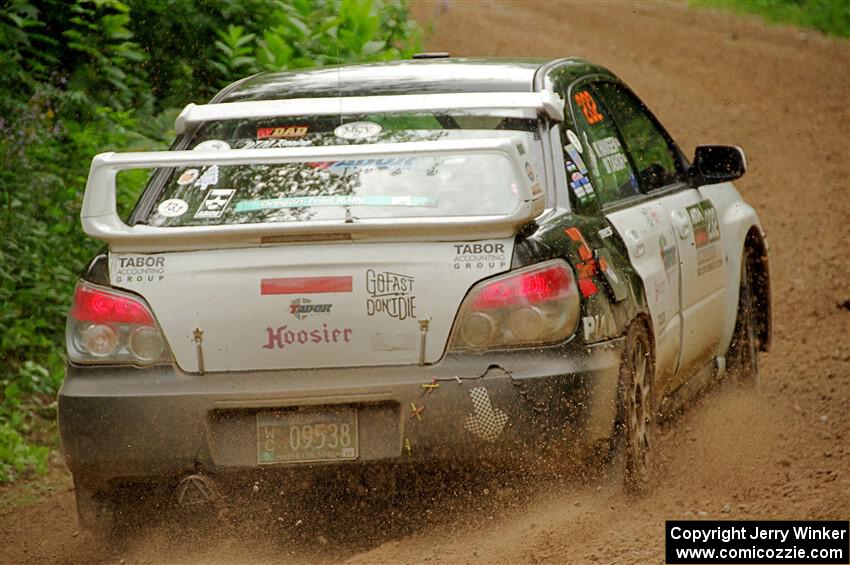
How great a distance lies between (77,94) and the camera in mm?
9766

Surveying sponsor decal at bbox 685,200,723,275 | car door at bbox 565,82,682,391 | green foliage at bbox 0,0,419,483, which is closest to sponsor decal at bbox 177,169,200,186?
car door at bbox 565,82,682,391

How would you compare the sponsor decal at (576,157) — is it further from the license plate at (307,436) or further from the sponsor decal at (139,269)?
the sponsor decal at (139,269)

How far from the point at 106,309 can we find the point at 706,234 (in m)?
2.94

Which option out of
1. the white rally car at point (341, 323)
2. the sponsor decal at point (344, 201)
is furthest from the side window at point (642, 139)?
the sponsor decal at point (344, 201)

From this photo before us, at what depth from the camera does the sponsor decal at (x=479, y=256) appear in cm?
498

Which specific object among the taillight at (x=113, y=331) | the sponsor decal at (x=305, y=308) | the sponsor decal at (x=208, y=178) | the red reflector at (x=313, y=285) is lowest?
the taillight at (x=113, y=331)

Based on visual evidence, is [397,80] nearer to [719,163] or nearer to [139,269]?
[139,269]

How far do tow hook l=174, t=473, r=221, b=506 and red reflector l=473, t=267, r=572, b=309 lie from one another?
1040 millimetres

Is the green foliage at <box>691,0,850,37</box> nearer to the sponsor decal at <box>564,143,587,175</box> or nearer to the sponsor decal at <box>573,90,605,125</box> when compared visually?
the sponsor decal at <box>573,90,605,125</box>

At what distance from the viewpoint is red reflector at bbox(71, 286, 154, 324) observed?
5.12 meters

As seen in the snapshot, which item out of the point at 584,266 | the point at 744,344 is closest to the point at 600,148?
the point at 584,266

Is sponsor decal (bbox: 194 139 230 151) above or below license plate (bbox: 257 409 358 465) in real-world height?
above

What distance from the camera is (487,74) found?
6.19 m

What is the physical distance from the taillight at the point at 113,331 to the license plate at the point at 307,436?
437 millimetres
